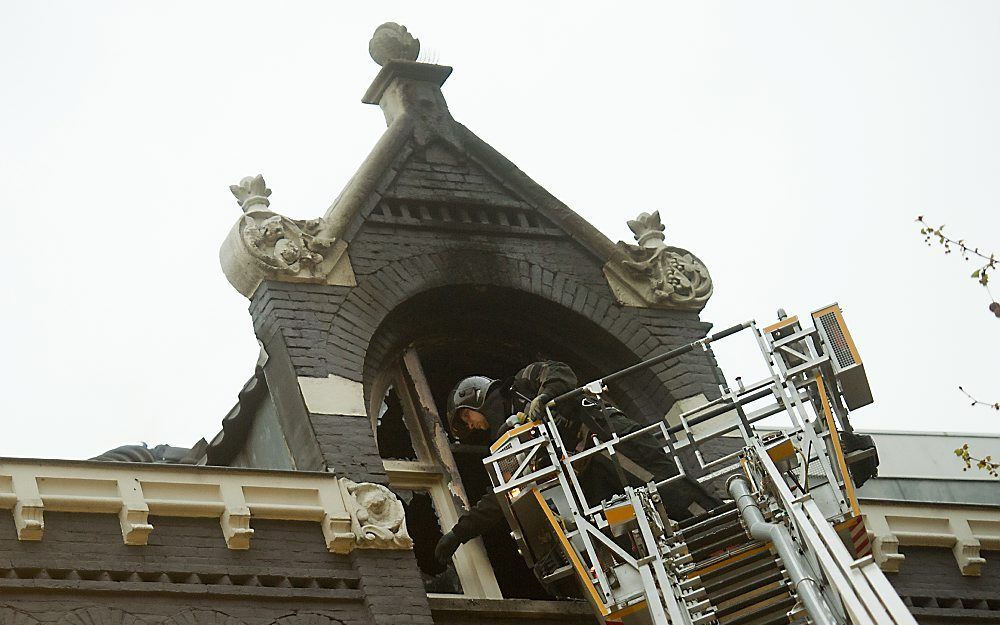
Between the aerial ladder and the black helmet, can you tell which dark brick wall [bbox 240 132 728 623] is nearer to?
the black helmet

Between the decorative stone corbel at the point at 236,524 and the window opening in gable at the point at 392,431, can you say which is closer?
the decorative stone corbel at the point at 236,524

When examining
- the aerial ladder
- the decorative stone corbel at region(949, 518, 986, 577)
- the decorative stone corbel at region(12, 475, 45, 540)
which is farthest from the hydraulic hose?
the decorative stone corbel at region(12, 475, 45, 540)

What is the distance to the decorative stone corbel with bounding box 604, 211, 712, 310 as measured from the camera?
1773cm

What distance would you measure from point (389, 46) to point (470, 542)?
5.57 meters

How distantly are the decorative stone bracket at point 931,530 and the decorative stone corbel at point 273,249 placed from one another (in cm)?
501

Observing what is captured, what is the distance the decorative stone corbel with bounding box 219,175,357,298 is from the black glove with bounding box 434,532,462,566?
2.58m

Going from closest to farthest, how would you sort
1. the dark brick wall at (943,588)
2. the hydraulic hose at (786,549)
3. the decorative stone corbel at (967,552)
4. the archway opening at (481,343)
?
1. the hydraulic hose at (786,549)
2. the dark brick wall at (943,588)
3. the decorative stone corbel at (967,552)
4. the archway opening at (481,343)

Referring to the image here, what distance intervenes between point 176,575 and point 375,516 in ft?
5.70

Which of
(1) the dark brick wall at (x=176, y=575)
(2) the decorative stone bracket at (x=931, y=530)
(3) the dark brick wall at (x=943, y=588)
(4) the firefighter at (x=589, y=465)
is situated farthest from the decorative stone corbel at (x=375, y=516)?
(3) the dark brick wall at (x=943, y=588)

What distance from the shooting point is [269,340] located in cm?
1560

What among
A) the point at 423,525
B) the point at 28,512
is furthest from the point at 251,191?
the point at 28,512

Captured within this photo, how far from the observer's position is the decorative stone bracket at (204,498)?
1303 cm

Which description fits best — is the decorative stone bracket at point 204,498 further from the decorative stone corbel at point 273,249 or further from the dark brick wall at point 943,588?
the dark brick wall at point 943,588

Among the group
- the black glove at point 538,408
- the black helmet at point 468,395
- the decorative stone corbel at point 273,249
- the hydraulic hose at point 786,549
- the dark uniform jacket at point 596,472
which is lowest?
the hydraulic hose at point 786,549
